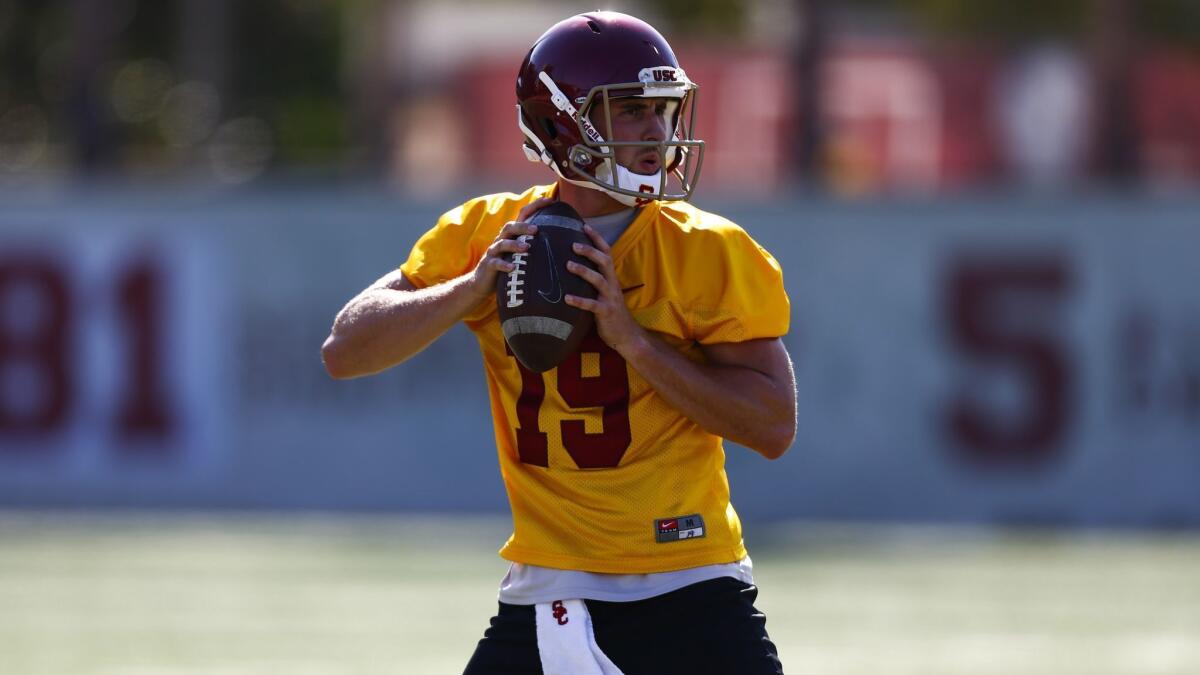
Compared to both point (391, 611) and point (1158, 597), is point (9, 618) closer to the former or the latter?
point (391, 611)

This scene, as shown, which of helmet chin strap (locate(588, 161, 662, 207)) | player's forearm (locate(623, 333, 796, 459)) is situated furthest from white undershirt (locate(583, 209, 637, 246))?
player's forearm (locate(623, 333, 796, 459))

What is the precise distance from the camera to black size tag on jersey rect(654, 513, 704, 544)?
13.5 feet

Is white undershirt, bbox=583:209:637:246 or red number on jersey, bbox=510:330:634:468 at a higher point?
white undershirt, bbox=583:209:637:246

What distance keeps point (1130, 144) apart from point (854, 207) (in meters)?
3.85

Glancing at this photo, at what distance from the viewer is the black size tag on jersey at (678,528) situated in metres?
4.12

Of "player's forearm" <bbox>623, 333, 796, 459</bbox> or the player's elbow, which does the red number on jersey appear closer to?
"player's forearm" <bbox>623, 333, 796, 459</bbox>

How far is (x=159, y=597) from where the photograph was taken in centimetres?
960

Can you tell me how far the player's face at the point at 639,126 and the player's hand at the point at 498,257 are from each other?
0.22 meters

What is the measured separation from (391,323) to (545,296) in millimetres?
441

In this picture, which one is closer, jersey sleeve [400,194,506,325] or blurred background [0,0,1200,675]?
jersey sleeve [400,194,506,325]

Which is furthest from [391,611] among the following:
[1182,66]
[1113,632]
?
[1182,66]

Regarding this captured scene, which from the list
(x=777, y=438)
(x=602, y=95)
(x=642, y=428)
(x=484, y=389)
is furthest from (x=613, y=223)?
(x=484, y=389)

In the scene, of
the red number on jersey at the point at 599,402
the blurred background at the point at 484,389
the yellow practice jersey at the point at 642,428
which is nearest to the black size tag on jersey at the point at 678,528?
the yellow practice jersey at the point at 642,428

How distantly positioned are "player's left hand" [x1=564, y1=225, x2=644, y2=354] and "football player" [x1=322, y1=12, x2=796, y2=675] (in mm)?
28
